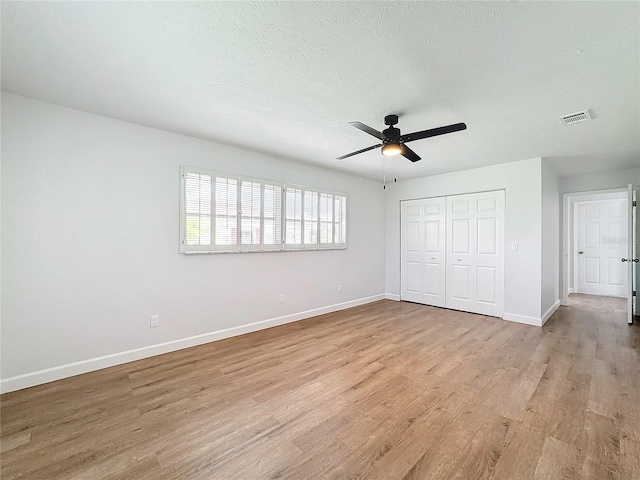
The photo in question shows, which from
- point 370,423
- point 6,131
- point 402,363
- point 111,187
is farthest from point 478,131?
point 6,131

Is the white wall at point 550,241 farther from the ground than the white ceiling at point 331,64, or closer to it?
closer to it

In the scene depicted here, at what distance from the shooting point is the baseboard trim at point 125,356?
2426 mm

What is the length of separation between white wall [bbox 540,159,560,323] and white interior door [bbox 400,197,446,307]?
150 cm

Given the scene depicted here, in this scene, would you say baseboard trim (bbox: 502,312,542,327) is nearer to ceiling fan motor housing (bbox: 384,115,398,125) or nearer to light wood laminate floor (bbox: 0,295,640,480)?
light wood laminate floor (bbox: 0,295,640,480)

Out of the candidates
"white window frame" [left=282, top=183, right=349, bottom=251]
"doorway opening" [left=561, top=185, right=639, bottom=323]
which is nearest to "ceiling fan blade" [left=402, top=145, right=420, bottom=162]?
"white window frame" [left=282, top=183, right=349, bottom=251]

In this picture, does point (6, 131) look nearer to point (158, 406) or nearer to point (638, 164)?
point (158, 406)

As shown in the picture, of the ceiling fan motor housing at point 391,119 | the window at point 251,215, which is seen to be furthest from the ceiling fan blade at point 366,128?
the window at point 251,215

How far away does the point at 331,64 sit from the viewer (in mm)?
1979

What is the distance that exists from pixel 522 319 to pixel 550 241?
145 cm

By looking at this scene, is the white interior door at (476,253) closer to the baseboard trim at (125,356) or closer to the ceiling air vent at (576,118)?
the ceiling air vent at (576,118)

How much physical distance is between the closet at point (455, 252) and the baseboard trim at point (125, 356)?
2.60 meters

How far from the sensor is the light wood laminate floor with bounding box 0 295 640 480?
1.59 m

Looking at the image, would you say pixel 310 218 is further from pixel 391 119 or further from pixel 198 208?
pixel 391 119

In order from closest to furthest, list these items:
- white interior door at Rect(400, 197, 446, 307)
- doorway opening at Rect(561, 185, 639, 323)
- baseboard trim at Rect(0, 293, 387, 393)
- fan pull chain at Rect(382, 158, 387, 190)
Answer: baseboard trim at Rect(0, 293, 387, 393), fan pull chain at Rect(382, 158, 387, 190), white interior door at Rect(400, 197, 446, 307), doorway opening at Rect(561, 185, 639, 323)
